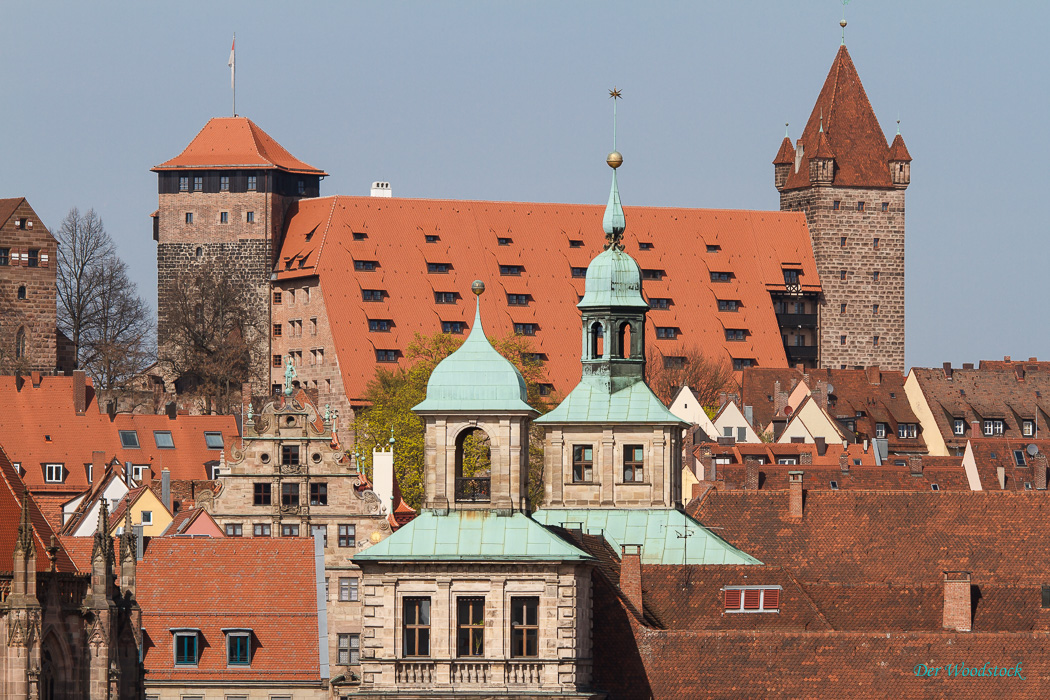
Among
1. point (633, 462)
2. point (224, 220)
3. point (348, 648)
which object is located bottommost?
point (348, 648)

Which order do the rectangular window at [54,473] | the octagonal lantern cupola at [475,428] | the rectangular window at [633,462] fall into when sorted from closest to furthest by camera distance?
1. the octagonal lantern cupola at [475,428]
2. the rectangular window at [633,462]
3. the rectangular window at [54,473]

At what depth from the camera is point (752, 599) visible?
5541 cm

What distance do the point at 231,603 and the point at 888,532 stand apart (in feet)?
50.1

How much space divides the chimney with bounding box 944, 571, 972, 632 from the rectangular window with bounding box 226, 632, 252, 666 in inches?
642

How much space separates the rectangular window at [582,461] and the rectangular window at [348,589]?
363 inches

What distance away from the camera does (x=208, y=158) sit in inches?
5645

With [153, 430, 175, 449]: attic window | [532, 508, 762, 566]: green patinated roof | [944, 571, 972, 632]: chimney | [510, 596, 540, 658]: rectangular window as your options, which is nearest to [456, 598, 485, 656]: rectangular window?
[510, 596, 540, 658]: rectangular window

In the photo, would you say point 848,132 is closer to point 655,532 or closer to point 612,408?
point 612,408

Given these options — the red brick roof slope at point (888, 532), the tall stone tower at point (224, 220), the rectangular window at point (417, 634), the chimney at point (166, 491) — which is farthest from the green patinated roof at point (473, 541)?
the tall stone tower at point (224, 220)

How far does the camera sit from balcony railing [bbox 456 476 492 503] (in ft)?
169

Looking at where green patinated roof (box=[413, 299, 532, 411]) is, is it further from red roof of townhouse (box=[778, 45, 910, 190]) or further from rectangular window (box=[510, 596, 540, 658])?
red roof of townhouse (box=[778, 45, 910, 190])

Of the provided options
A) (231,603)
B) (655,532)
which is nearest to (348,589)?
(231,603)

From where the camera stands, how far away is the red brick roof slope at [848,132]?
14912 cm

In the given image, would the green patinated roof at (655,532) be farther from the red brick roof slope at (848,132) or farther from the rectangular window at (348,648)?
the red brick roof slope at (848,132)
